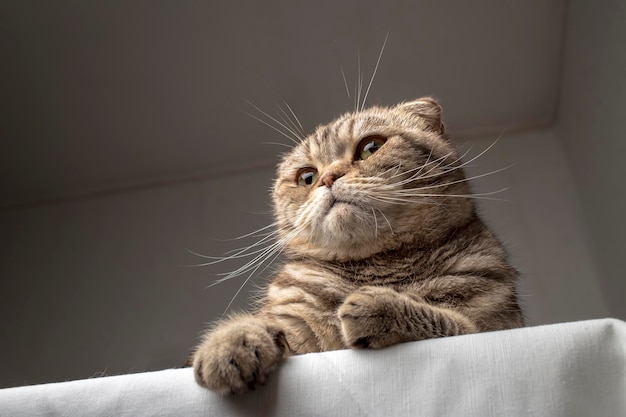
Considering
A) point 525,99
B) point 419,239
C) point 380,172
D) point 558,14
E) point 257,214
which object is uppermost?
point 558,14

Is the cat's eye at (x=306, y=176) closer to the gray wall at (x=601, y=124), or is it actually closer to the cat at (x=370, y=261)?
the cat at (x=370, y=261)

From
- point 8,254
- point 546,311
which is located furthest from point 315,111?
point 8,254

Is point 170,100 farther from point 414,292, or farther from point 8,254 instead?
point 414,292

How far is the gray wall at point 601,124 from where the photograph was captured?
53.0 inches

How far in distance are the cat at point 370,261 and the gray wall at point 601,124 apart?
0.55m

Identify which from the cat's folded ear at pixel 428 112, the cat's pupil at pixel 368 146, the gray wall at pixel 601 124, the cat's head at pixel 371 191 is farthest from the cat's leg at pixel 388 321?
the gray wall at pixel 601 124

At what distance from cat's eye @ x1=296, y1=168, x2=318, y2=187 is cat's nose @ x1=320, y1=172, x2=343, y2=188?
157mm

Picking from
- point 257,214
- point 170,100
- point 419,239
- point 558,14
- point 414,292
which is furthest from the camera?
point 257,214

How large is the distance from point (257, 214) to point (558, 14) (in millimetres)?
1262

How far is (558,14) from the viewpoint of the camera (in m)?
1.63

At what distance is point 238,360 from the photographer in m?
0.62

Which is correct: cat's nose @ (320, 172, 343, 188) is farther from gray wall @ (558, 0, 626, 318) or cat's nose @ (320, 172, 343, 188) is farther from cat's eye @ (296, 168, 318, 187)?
gray wall @ (558, 0, 626, 318)

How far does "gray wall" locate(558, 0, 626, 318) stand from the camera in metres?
1.35

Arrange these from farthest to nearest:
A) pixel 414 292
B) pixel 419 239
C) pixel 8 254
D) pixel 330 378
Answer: pixel 8 254 → pixel 419 239 → pixel 414 292 → pixel 330 378
